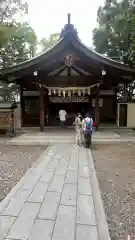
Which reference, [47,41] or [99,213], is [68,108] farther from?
[47,41]

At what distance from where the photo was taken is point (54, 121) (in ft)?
56.1

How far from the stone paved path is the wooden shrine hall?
8.02m

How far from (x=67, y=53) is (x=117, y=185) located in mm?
9910

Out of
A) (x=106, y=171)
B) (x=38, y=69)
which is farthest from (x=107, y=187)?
(x=38, y=69)

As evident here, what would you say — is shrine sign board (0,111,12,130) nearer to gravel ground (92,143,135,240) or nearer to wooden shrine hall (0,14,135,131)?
wooden shrine hall (0,14,135,131)

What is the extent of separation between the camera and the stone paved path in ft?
10.5

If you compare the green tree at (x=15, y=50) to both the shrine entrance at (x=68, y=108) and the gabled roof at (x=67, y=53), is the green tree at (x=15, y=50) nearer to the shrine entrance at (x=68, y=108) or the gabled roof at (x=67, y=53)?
the shrine entrance at (x=68, y=108)

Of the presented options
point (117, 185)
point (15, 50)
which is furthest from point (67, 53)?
point (15, 50)

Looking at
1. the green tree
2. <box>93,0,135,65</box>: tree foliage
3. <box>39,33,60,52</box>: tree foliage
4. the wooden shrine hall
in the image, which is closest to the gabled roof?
the wooden shrine hall

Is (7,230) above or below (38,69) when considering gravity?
below

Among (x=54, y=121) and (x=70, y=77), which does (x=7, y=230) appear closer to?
(x=70, y=77)

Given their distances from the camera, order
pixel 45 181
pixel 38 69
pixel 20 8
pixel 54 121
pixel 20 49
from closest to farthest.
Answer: pixel 45 181, pixel 38 69, pixel 54 121, pixel 20 8, pixel 20 49

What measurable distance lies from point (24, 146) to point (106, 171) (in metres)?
4.95

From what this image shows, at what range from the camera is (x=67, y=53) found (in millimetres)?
13500
